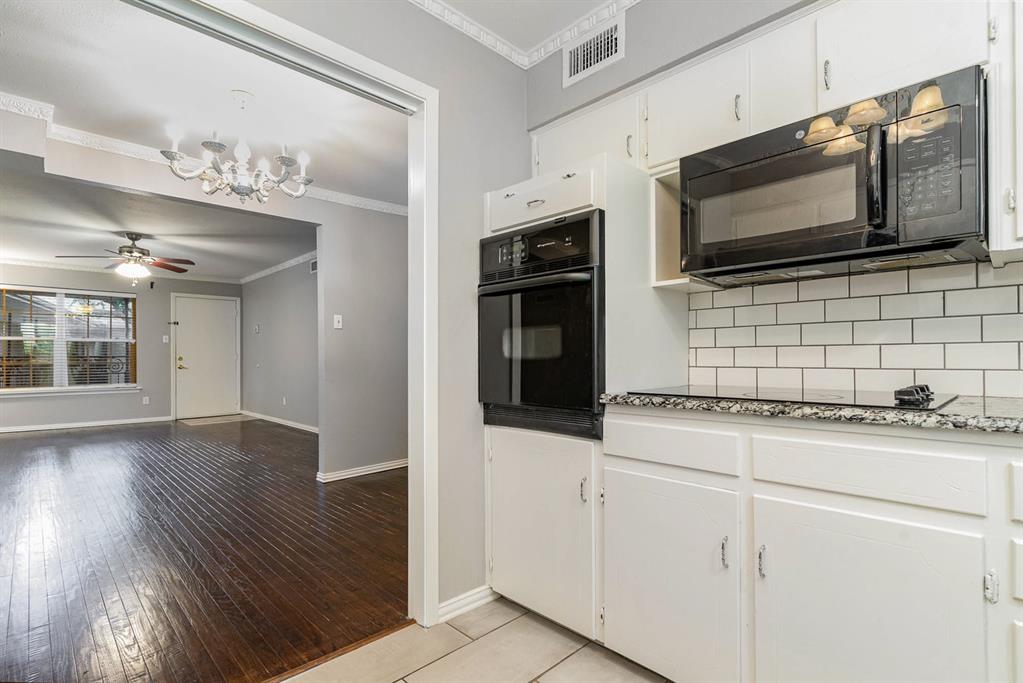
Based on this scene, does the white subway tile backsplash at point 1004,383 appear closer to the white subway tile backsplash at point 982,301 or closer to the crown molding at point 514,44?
the white subway tile backsplash at point 982,301

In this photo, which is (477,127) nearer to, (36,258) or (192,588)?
(192,588)

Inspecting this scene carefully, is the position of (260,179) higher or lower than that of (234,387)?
higher

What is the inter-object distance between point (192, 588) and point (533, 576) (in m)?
1.68

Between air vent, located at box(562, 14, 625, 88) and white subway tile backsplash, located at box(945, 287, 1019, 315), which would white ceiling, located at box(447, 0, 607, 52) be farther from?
white subway tile backsplash, located at box(945, 287, 1019, 315)

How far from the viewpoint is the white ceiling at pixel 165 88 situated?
220 centimetres

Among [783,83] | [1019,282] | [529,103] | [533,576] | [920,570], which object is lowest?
[533,576]

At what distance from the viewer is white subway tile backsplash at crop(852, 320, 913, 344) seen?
168cm

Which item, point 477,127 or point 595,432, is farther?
point 477,127

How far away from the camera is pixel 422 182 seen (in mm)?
2090

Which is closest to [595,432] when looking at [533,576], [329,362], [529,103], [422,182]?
[533,576]

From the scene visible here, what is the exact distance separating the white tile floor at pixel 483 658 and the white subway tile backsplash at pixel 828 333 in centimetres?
133

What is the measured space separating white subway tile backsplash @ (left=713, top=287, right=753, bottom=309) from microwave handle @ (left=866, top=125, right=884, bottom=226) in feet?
2.23

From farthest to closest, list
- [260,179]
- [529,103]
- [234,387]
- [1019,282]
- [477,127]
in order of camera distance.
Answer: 1. [234,387]
2. [260,179]
3. [529,103]
4. [477,127]
5. [1019,282]

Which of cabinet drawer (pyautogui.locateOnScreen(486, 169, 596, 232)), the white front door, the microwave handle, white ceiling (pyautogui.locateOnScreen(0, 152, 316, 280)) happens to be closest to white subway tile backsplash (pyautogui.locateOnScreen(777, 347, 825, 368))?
the microwave handle
